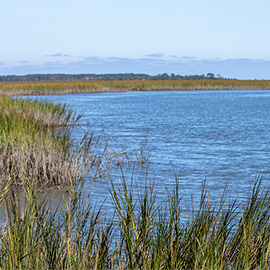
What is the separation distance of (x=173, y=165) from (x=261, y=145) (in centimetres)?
453

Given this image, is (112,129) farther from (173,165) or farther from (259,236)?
(259,236)

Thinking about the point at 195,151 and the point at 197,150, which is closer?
the point at 195,151

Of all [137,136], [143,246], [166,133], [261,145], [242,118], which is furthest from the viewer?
[242,118]

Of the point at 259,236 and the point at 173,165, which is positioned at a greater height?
the point at 259,236

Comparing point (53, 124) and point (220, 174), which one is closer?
point (220, 174)

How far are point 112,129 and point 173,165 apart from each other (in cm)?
757

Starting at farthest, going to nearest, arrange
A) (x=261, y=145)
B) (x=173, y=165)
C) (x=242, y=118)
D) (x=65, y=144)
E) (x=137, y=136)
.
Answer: (x=242, y=118), (x=137, y=136), (x=261, y=145), (x=173, y=165), (x=65, y=144)

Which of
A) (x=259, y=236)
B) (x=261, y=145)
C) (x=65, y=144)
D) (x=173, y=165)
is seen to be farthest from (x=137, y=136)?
(x=259, y=236)

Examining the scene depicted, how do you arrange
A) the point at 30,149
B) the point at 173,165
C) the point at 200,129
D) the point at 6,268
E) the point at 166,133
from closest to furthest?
the point at 6,268, the point at 30,149, the point at 173,165, the point at 166,133, the point at 200,129

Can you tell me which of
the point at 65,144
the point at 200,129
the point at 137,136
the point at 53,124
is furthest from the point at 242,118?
the point at 65,144

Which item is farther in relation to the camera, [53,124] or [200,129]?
[200,129]

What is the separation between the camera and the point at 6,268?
9.45 feet

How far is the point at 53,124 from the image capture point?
564 inches

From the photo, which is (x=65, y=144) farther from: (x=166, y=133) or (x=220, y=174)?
(x=166, y=133)
